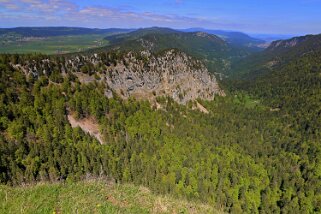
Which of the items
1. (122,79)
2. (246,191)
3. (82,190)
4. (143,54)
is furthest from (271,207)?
(143,54)

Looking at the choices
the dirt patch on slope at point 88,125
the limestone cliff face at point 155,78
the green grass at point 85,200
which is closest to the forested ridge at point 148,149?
the dirt patch on slope at point 88,125

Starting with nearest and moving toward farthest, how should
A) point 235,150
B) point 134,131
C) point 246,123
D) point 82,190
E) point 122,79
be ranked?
point 82,190, point 134,131, point 235,150, point 122,79, point 246,123

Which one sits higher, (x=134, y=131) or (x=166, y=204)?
(x=166, y=204)

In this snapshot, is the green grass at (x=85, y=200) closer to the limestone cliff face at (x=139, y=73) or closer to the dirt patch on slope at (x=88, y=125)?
the dirt patch on slope at (x=88, y=125)

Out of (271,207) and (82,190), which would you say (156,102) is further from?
(82,190)

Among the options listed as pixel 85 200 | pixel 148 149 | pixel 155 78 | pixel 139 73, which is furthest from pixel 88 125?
pixel 85 200

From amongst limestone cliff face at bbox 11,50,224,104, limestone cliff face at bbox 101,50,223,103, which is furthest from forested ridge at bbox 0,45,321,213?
limestone cliff face at bbox 101,50,223,103
